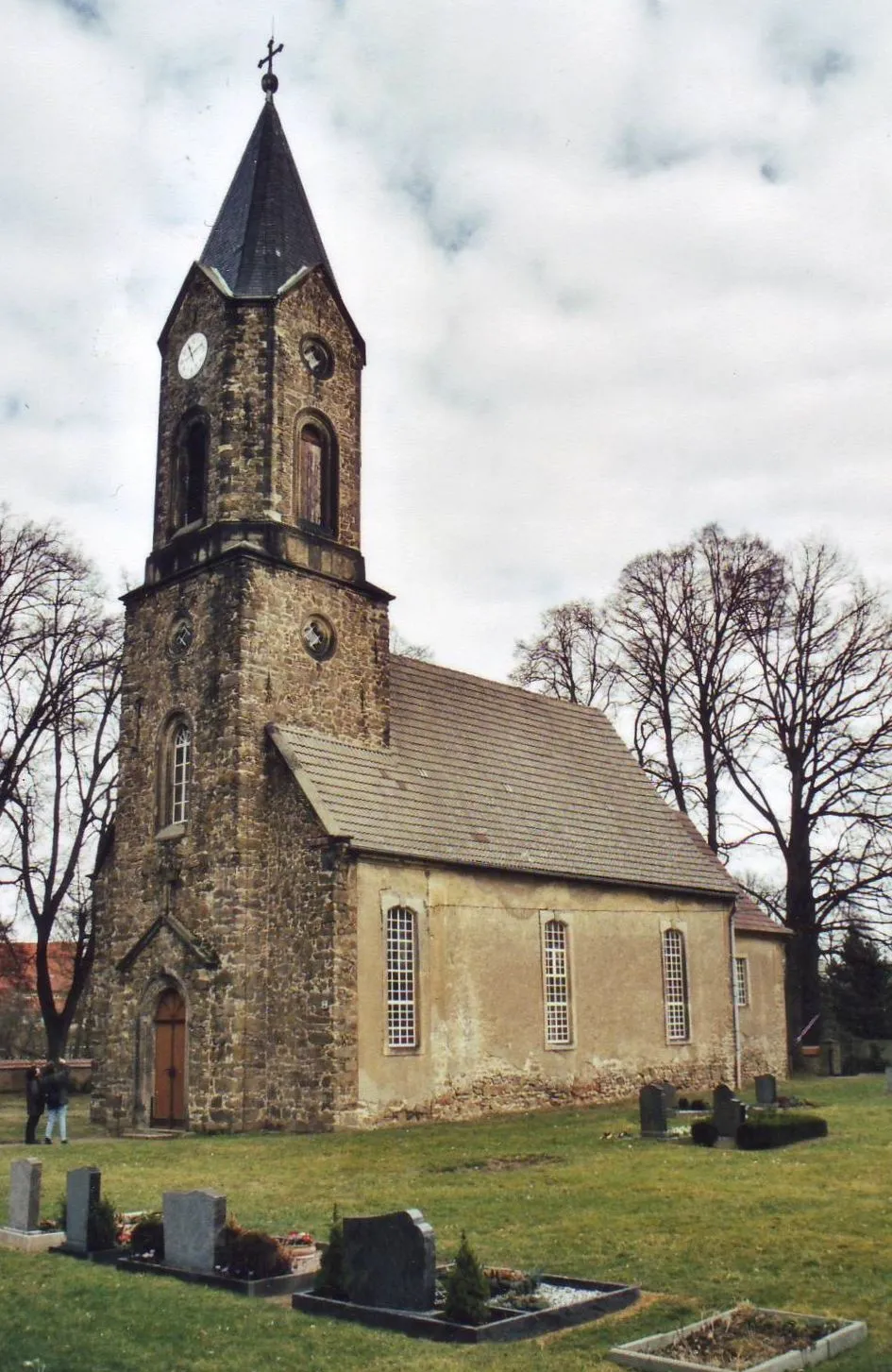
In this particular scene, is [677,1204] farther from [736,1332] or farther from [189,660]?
[189,660]

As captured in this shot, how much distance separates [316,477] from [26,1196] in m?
17.5

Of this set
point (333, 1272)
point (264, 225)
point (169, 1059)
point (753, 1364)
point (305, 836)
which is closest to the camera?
point (753, 1364)

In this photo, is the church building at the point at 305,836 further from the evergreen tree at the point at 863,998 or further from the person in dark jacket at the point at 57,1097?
the evergreen tree at the point at 863,998

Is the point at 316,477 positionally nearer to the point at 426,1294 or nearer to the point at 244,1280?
the point at 244,1280

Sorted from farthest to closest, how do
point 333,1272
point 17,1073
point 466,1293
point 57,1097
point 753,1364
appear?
point 17,1073 → point 57,1097 → point 333,1272 → point 466,1293 → point 753,1364

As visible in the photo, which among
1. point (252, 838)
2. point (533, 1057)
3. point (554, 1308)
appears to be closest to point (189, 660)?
point (252, 838)

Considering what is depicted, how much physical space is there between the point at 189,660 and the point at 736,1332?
18.8m

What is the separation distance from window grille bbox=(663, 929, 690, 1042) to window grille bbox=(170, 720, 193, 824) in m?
12.4

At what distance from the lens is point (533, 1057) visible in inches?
1035

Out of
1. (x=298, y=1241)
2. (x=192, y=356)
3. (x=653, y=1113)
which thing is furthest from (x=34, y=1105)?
(x=192, y=356)

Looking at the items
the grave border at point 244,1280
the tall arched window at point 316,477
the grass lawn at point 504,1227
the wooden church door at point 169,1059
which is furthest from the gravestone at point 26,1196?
the tall arched window at point 316,477

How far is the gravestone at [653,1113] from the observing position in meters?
20.3

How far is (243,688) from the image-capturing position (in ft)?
79.2

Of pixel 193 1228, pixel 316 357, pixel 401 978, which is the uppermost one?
pixel 316 357
